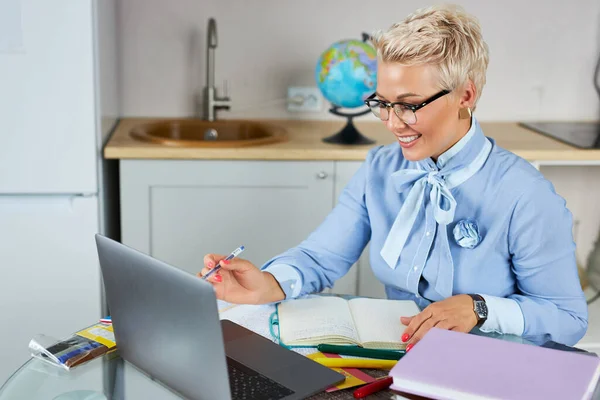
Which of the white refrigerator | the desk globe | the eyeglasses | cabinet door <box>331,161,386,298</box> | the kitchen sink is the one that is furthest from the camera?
the kitchen sink

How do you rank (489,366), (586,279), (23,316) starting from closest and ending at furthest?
(489,366)
(23,316)
(586,279)

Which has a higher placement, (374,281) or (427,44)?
(427,44)

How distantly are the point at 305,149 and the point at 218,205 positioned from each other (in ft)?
1.06

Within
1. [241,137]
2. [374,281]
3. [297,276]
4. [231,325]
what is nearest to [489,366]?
[231,325]

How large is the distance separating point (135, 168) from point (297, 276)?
1.00 metres

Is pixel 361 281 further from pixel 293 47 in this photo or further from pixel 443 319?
pixel 443 319

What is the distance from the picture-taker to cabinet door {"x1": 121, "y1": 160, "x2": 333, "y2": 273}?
2457 millimetres

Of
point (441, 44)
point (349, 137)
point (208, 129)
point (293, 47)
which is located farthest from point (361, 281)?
point (441, 44)

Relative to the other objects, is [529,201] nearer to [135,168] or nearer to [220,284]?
[220,284]

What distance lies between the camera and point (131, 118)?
9.53ft

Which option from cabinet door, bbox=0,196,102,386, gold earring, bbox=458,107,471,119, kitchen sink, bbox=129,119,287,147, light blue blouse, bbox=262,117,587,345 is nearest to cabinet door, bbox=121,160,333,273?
cabinet door, bbox=0,196,102,386

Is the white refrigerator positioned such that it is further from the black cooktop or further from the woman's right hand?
the black cooktop

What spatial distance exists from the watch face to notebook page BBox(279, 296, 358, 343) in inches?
8.9

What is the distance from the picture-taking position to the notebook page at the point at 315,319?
1.34 metres
